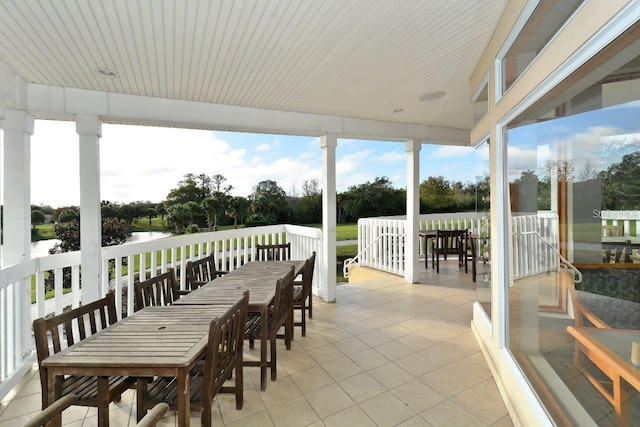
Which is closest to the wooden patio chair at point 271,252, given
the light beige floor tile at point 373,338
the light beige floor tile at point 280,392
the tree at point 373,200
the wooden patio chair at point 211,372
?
the light beige floor tile at point 373,338

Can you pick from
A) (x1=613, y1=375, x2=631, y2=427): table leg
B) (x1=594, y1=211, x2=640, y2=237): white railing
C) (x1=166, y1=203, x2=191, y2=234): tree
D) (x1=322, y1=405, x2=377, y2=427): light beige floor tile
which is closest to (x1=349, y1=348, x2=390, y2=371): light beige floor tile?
(x1=322, y1=405, x2=377, y2=427): light beige floor tile

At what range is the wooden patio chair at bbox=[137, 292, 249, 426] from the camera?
1683 millimetres

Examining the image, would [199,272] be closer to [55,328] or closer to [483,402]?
[55,328]

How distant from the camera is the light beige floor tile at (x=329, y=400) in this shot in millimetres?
2283

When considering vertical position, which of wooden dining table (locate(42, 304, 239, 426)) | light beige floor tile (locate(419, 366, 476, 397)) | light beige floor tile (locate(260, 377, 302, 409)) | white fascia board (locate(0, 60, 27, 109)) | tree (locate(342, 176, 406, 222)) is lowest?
light beige floor tile (locate(260, 377, 302, 409))

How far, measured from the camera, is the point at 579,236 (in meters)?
2.21

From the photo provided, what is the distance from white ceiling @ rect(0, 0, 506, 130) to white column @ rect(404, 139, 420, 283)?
67.9 inches

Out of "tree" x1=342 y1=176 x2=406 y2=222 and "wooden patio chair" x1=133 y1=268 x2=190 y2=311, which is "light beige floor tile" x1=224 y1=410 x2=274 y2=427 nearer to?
"wooden patio chair" x1=133 y1=268 x2=190 y2=311

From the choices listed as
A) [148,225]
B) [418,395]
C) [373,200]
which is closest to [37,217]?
[148,225]

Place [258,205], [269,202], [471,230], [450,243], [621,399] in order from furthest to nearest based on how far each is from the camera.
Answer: [269,202], [258,205], [450,243], [471,230], [621,399]

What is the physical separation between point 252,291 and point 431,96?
339 cm

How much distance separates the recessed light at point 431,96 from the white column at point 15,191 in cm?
464

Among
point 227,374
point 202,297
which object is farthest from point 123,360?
point 202,297

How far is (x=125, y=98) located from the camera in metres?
3.59
